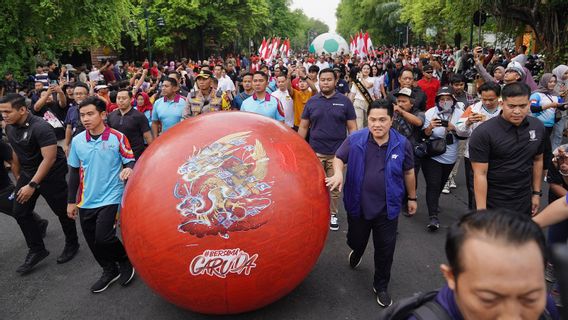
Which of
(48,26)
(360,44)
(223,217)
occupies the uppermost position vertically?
(48,26)

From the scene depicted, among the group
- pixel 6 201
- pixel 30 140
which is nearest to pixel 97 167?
pixel 30 140

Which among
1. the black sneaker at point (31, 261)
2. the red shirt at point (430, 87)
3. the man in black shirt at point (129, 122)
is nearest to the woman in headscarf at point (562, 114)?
the red shirt at point (430, 87)

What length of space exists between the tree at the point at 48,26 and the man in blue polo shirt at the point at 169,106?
7.60 metres

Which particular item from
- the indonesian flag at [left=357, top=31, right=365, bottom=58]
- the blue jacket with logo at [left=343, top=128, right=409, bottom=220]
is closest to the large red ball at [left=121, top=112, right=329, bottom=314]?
the blue jacket with logo at [left=343, top=128, right=409, bottom=220]

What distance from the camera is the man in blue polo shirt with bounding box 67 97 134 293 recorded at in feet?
13.3

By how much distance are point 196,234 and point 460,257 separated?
6.57ft

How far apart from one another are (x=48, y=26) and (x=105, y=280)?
11.4 meters

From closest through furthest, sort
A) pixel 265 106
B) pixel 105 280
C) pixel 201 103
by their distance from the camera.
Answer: pixel 105 280 → pixel 265 106 → pixel 201 103

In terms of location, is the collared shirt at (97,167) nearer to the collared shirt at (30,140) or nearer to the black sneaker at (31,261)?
the collared shirt at (30,140)

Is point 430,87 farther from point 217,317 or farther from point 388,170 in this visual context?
point 217,317

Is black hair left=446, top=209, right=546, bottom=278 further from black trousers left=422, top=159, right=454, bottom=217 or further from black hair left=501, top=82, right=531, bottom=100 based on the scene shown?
black trousers left=422, top=159, right=454, bottom=217

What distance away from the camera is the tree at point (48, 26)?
11.9 meters

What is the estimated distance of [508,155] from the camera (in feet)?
12.2

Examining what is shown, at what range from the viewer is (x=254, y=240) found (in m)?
2.98
